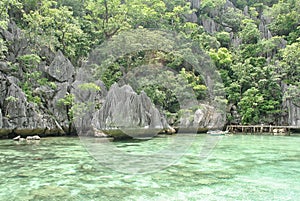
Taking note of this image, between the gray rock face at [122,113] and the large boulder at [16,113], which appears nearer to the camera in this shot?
the gray rock face at [122,113]

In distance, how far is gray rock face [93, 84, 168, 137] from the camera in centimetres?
1593

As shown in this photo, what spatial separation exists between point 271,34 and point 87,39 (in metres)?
22.0

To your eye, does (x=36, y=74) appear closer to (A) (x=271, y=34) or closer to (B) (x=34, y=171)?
(B) (x=34, y=171)

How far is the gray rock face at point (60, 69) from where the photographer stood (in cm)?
2127

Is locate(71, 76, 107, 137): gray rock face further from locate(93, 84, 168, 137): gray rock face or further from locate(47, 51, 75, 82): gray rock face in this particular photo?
locate(93, 84, 168, 137): gray rock face

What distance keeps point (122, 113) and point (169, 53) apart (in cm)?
1175

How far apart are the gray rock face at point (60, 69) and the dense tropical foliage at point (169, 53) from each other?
0.96 m

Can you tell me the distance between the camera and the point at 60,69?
70.6 ft

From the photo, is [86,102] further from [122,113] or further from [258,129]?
[258,129]

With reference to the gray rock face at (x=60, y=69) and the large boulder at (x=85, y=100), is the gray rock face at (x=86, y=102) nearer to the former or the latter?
the large boulder at (x=85, y=100)

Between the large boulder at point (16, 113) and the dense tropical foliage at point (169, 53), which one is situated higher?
the dense tropical foliage at point (169, 53)

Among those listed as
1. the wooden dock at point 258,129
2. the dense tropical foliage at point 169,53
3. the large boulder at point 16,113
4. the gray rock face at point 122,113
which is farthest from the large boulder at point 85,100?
the wooden dock at point 258,129

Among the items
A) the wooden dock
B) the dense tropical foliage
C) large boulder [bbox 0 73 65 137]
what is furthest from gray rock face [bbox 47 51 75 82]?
the wooden dock

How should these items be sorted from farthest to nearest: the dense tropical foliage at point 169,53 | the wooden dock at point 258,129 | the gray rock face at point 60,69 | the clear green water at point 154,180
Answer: the wooden dock at point 258,129
the gray rock face at point 60,69
the dense tropical foliage at point 169,53
the clear green water at point 154,180
